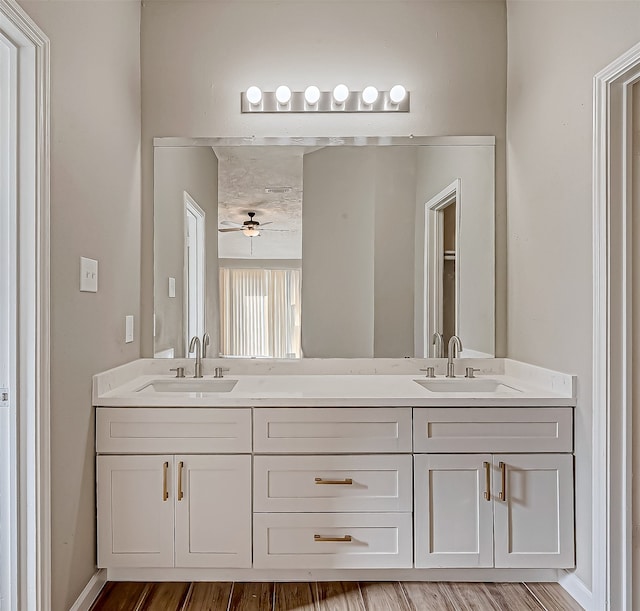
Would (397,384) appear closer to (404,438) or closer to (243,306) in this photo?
(404,438)

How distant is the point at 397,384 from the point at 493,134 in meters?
1.31

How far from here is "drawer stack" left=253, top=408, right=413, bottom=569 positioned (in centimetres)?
199

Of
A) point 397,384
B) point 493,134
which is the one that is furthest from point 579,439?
point 493,134

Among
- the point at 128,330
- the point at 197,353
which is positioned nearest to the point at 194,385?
the point at 197,353

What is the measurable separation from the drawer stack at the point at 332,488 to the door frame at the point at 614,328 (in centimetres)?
67

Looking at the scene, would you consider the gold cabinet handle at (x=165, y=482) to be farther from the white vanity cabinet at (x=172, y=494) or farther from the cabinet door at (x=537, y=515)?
the cabinet door at (x=537, y=515)

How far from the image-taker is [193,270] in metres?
2.61

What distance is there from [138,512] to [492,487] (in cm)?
135

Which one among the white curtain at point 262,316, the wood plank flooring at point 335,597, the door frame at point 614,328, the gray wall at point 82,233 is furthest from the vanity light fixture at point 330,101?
the wood plank flooring at point 335,597

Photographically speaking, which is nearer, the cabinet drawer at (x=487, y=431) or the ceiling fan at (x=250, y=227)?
the cabinet drawer at (x=487, y=431)

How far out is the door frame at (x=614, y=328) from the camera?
5.69 ft

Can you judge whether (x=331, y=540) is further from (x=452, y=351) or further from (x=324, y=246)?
(x=324, y=246)

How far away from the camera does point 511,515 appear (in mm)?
2008

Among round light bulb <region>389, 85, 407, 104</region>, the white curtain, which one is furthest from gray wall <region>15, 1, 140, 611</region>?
round light bulb <region>389, 85, 407, 104</region>
